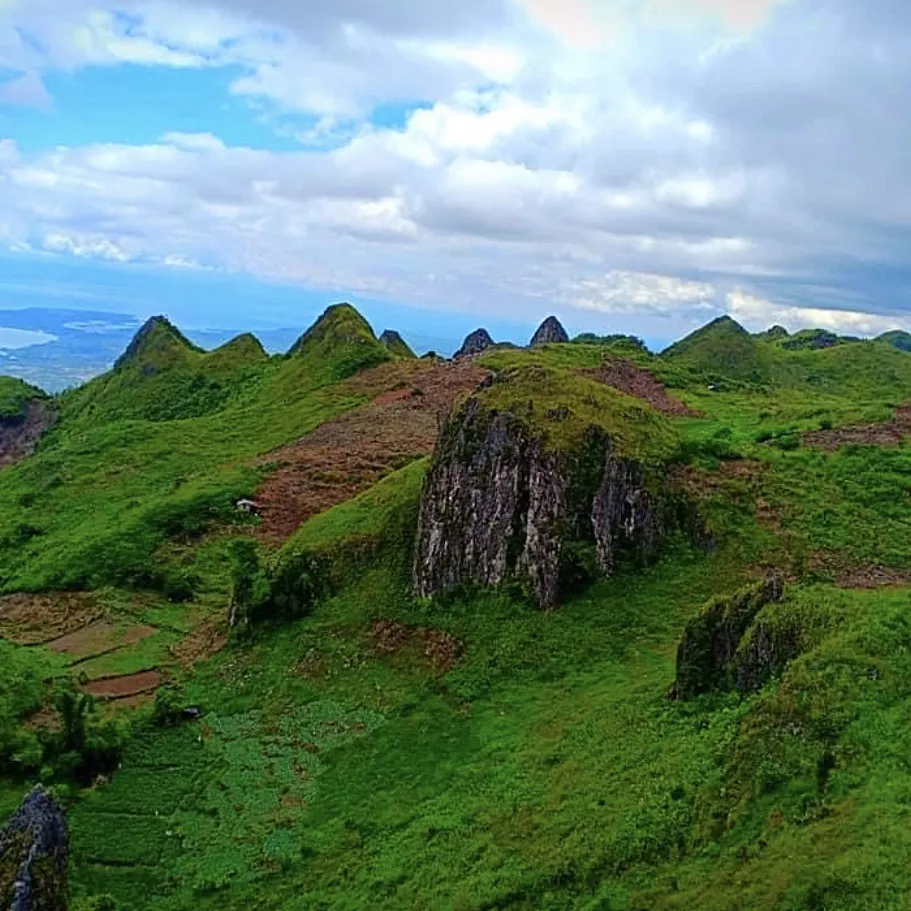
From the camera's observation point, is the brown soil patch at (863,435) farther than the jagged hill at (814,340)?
No

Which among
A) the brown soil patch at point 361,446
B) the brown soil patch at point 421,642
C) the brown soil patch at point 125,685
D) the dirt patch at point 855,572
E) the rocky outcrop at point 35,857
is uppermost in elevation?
the brown soil patch at point 361,446

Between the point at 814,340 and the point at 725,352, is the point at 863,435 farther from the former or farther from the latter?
the point at 814,340

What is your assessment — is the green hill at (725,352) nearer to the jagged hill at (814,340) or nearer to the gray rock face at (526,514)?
the jagged hill at (814,340)

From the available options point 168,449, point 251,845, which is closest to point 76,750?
point 251,845

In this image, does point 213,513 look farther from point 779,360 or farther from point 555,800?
point 779,360

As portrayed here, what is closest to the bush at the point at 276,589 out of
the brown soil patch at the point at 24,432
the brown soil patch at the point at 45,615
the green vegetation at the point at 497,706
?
the green vegetation at the point at 497,706

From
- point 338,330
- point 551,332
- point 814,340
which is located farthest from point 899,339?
point 338,330
